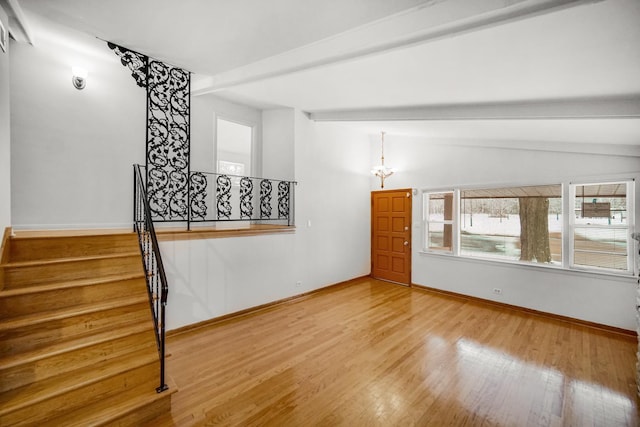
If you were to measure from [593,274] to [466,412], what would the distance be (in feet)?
11.5

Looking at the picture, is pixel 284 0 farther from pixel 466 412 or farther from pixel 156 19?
pixel 466 412

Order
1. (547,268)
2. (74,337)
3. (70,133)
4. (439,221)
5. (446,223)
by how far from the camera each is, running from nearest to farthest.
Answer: (74,337), (70,133), (547,268), (446,223), (439,221)

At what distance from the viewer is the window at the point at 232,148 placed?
6.23m

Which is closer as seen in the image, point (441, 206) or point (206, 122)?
point (206, 122)

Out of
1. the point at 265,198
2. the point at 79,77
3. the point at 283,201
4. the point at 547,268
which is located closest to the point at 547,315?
the point at 547,268

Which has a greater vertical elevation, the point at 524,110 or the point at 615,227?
the point at 524,110

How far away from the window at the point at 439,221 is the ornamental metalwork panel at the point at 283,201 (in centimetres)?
314

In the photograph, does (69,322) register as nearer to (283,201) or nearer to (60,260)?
(60,260)

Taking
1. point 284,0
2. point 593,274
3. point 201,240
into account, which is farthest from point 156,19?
point 593,274

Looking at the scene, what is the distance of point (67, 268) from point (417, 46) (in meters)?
3.80

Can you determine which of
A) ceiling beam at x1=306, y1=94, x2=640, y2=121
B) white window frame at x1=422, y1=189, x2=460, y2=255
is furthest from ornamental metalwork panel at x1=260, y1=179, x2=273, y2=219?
white window frame at x1=422, y1=189, x2=460, y2=255

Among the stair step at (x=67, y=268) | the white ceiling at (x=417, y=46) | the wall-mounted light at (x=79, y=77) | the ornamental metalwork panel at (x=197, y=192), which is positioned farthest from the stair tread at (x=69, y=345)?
the wall-mounted light at (x=79, y=77)

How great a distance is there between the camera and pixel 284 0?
209 centimetres

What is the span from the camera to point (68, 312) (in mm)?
2301
